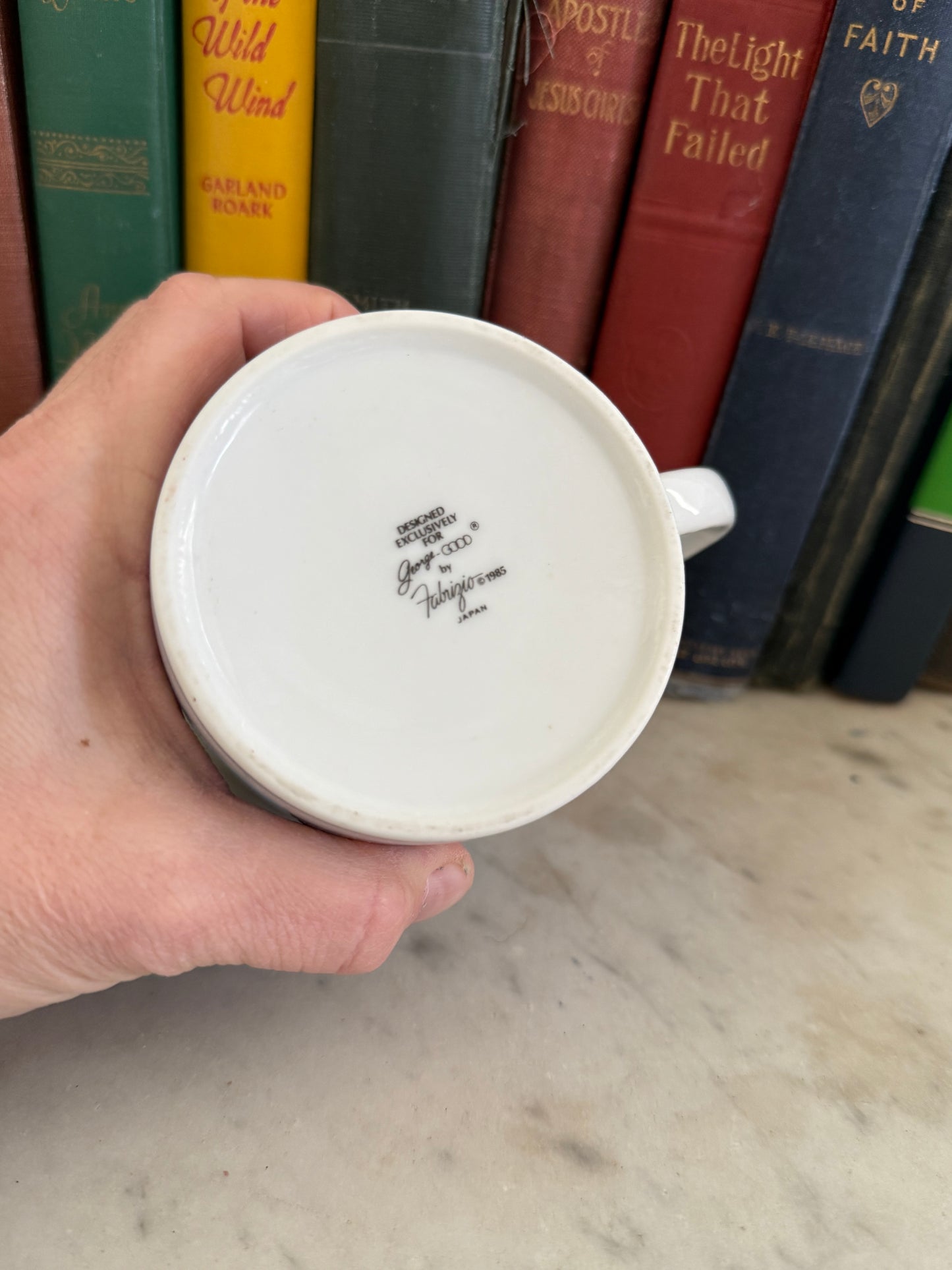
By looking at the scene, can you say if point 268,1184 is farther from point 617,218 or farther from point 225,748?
point 617,218

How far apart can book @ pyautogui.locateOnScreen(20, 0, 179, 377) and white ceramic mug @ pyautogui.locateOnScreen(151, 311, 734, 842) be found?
8.8 inches

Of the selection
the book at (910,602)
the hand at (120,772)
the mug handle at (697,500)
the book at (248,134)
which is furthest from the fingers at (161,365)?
the book at (910,602)

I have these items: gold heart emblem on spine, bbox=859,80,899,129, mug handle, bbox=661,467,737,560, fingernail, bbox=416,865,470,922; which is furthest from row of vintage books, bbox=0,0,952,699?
fingernail, bbox=416,865,470,922

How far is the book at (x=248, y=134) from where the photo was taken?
532 millimetres

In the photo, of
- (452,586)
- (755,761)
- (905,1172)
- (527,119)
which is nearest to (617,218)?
(527,119)

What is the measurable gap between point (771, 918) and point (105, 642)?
45 cm

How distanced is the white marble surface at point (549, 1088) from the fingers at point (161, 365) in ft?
1.01

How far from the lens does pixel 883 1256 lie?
0.43 m

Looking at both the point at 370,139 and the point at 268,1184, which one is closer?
the point at 268,1184

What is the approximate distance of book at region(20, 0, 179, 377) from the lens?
1.69 feet

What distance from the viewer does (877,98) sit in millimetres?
533

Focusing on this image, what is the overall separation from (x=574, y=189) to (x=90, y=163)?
30 cm
